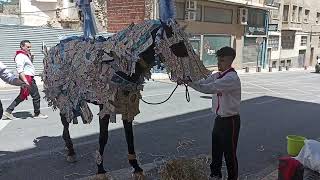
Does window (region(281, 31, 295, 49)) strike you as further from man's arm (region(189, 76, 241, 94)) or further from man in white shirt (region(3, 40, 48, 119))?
man's arm (region(189, 76, 241, 94))

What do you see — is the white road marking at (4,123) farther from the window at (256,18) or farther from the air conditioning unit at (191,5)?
the window at (256,18)

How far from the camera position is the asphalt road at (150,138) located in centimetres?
586

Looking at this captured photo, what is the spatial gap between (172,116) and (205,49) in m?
20.3

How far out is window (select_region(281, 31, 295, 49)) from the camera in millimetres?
44062

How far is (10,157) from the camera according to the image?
614 cm

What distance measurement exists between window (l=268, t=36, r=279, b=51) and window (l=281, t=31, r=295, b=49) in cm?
156

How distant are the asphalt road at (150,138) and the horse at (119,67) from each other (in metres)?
0.91

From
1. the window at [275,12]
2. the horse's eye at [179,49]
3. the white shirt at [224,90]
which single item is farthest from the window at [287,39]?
the horse's eye at [179,49]

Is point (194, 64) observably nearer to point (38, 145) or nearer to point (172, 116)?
point (38, 145)

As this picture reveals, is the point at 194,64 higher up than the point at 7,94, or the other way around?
the point at 194,64

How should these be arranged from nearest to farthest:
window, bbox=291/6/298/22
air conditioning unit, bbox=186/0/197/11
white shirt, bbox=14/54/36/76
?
white shirt, bbox=14/54/36/76 → air conditioning unit, bbox=186/0/197/11 → window, bbox=291/6/298/22

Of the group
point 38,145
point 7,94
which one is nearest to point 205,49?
point 7,94

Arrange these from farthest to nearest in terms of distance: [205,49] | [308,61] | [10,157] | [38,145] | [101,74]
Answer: [308,61] < [205,49] < [38,145] < [10,157] < [101,74]

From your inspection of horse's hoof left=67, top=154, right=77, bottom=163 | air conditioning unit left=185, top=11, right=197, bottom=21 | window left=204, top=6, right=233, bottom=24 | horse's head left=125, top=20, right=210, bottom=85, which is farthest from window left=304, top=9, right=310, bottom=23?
horse's head left=125, top=20, right=210, bottom=85
